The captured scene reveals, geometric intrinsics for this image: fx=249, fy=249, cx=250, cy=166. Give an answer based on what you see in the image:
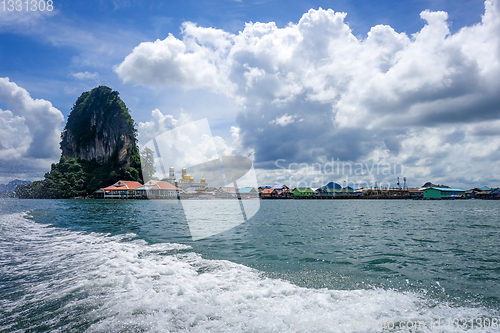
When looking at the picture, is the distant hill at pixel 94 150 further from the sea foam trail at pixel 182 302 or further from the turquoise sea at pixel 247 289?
the sea foam trail at pixel 182 302

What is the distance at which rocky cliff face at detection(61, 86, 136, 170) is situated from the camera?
10619 cm

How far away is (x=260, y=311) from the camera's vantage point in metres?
3.92

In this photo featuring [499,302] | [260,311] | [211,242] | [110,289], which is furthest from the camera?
[211,242]

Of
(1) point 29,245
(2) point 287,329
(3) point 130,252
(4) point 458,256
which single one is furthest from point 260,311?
(1) point 29,245

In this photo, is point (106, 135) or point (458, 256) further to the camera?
point (106, 135)

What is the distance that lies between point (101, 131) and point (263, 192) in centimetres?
7810

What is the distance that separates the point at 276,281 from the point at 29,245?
9.82m

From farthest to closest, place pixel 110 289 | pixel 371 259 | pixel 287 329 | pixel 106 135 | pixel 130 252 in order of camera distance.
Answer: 1. pixel 106 135
2. pixel 130 252
3. pixel 371 259
4. pixel 110 289
5. pixel 287 329

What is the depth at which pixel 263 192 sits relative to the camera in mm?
116688

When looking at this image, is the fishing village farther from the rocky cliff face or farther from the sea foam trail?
the sea foam trail

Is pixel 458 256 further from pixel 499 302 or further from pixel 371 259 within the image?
pixel 499 302

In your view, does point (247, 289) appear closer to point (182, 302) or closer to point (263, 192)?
point (182, 302)

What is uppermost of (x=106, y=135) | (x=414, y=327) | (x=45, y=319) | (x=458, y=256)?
(x=106, y=135)

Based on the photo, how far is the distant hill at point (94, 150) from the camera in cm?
9994
